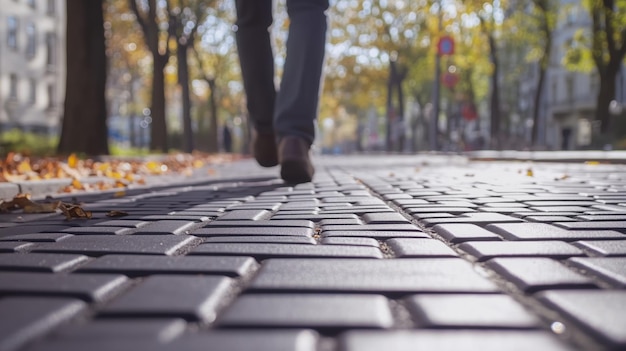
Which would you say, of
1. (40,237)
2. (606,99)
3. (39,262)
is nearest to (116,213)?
(40,237)

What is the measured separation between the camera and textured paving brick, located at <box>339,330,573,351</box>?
4.27 ft

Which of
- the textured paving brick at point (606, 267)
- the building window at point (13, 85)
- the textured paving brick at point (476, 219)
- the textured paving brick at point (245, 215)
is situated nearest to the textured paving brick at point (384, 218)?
the textured paving brick at point (476, 219)

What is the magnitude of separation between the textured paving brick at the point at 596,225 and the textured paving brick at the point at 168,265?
1575 millimetres

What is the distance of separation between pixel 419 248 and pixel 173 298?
3.51ft

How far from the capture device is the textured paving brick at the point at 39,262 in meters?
2.19

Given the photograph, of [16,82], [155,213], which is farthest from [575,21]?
[155,213]

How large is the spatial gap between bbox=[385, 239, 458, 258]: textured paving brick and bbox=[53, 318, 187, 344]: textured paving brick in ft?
3.54

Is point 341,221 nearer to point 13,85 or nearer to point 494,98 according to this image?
point 494,98

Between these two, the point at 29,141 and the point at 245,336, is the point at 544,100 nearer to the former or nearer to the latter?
the point at 29,141

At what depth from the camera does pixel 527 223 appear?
3.17 metres

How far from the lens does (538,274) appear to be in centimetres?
201

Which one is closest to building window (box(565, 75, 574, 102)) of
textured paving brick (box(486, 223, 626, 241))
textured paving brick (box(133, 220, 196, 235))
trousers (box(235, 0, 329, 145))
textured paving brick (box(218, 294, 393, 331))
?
trousers (box(235, 0, 329, 145))

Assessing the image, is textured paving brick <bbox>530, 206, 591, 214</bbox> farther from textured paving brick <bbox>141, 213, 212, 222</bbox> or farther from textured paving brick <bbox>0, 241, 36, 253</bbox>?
textured paving brick <bbox>0, 241, 36, 253</bbox>

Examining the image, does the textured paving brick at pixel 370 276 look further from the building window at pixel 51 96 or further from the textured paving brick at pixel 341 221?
the building window at pixel 51 96
